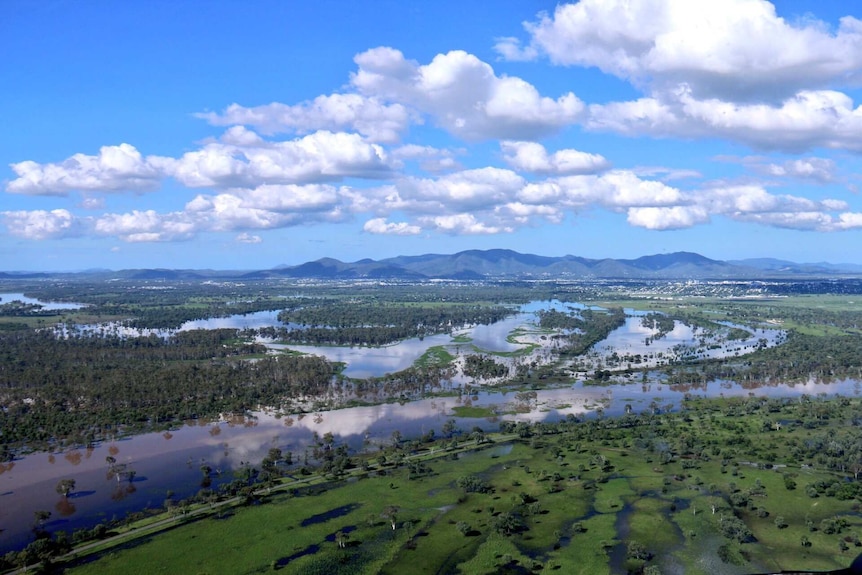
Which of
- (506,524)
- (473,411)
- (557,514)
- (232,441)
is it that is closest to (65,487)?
(232,441)

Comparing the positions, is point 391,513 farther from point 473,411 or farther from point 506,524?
point 473,411

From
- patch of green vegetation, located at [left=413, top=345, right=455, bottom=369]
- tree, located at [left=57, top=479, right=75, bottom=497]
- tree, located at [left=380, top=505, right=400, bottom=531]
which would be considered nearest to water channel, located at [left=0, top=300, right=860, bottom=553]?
tree, located at [left=57, top=479, right=75, bottom=497]

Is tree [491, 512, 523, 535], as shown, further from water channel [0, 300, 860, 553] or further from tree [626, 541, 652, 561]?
water channel [0, 300, 860, 553]

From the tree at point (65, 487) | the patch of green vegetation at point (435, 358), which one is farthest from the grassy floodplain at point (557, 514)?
the patch of green vegetation at point (435, 358)

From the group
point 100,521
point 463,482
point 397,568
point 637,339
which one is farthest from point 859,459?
point 637,339

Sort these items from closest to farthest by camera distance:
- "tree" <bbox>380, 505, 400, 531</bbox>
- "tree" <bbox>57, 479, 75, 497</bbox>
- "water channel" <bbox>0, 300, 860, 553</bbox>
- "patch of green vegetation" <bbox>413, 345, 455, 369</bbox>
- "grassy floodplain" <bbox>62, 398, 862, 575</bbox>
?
"grassy floodplain" <bbox>62, 398, 862, 575</bbox>
"tree" <bbox>380, 505, 400, 531</bbox>
"water channel" <bbox>0, 300, 860, 553</bbox>
"tree" <bbox>57, 479, 75, 497</bbox>
"patch of green vegetation" <bbox>413, 345, 455, 369</bbox>

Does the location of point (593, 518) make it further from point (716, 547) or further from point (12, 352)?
point (12, 352)
